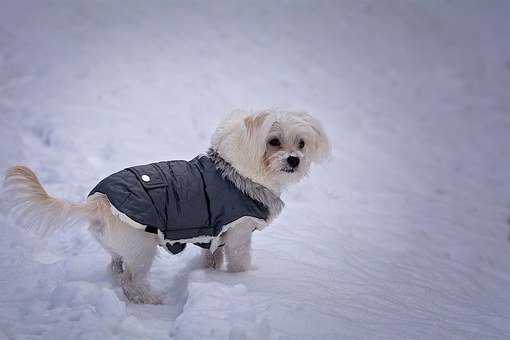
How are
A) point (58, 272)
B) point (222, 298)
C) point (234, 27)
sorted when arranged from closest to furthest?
point (222, 298), point (58, 272), point (234, 27)

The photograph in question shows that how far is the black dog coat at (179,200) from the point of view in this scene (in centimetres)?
254

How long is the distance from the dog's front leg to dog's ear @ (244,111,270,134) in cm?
60

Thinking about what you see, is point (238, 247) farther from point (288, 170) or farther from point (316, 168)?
point (316, 168)

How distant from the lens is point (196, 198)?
8.98 feet

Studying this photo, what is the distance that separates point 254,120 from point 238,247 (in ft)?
2.67

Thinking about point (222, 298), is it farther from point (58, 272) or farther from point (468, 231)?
point (468, 231)

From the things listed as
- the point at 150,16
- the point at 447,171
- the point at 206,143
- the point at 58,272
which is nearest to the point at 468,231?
the point at 447,171

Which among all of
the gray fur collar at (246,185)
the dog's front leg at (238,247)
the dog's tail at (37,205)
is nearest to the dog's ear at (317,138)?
the gray fur collar at (246,185)

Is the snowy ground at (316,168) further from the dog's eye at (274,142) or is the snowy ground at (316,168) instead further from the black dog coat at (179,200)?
the dog's eye at (274,142)

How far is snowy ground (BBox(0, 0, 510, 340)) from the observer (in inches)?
97.6

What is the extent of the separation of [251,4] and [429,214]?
6288mm

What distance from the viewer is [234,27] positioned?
9336mm

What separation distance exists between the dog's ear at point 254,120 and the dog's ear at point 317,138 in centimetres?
28

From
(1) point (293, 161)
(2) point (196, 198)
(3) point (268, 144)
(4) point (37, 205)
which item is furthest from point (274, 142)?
(4) point (37, 205)
